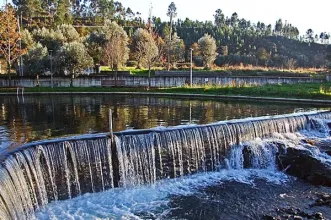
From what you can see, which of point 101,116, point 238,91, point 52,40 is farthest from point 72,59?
point 101,116

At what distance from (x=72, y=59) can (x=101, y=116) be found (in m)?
19.8

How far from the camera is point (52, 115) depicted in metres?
20.0

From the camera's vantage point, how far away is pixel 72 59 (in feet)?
123

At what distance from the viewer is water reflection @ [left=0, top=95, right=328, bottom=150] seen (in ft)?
51.2

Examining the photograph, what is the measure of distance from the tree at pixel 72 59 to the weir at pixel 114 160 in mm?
25628

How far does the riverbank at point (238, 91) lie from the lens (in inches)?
1076

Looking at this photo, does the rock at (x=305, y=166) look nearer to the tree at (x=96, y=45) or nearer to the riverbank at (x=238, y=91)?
the riverbank at (x=238, y=91)

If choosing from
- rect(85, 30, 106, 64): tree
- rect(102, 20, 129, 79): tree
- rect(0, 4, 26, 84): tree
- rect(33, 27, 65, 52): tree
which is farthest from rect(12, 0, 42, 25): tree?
rect(0, 4, 26, 84): tree

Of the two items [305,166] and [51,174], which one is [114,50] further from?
[51,174]

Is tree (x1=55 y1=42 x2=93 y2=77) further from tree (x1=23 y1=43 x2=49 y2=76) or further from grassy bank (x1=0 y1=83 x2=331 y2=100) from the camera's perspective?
grassy bank (x1=0 y1=83 x2=331 y2=100)

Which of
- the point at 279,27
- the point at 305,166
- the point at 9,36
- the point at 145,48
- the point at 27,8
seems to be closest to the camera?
the point at 305,166

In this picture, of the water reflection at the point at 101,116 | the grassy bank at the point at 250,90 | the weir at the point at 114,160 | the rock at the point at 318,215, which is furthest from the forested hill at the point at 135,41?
the rock at the point at 318,215

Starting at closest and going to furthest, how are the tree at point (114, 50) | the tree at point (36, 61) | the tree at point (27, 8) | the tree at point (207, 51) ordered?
1. the tree at point (36, 61)
2. the tree at point (114, 50)
3. the tree at point (207, 51)
4. the tree at point (27, 8)

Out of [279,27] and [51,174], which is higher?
[279,27]
